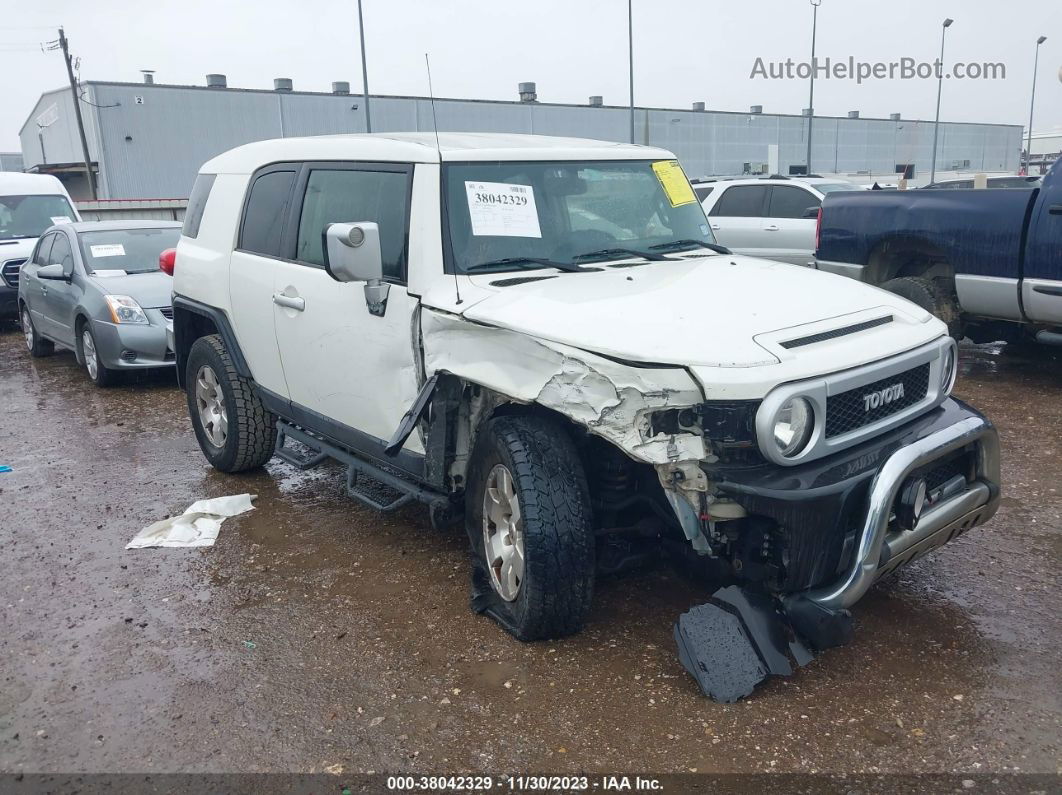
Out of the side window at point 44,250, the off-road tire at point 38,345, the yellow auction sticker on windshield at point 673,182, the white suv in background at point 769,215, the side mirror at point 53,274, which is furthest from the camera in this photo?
the white suv in background at point 769,215

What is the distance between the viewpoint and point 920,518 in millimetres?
3273

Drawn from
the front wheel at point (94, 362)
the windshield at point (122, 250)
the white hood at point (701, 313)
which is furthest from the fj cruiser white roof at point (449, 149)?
the windshield at point (122, 250)

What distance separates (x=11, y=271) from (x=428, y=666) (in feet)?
39.7

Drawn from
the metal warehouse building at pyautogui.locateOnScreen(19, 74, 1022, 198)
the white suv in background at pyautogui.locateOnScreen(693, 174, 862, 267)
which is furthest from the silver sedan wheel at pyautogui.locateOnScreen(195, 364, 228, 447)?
the metal warehouse building at pyautogui.locateOnScreen(19, 74, 1022, 198)

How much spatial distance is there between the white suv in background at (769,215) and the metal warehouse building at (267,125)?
1729cm

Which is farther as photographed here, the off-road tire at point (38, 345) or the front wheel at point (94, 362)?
the off-road tire at point (38, 345)

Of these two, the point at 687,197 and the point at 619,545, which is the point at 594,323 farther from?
the point at 687,197

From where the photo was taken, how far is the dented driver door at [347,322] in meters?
4.08

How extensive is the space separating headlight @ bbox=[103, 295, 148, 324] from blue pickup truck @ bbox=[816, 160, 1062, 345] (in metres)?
6.66

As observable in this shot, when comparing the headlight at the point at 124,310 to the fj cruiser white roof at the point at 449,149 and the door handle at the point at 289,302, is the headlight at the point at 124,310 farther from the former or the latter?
the door handle at the point at 289,302

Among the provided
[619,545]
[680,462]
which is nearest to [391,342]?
[619,545]

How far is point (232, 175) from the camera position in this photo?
18.2 ft

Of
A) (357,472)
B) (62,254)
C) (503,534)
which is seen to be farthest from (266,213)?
(62,254)

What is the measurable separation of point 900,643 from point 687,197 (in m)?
2.52
